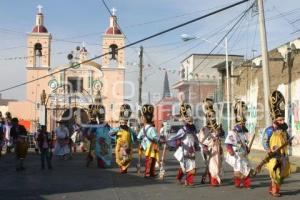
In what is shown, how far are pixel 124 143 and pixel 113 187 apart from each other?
13.7 ft

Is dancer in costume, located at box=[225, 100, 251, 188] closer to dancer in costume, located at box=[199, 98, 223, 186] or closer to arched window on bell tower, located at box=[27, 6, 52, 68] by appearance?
dancer in costume, located at box=[199, 98, 223, 186]

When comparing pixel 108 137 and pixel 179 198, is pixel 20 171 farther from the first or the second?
pixel 179 198

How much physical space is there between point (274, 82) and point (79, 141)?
1011 centimetres

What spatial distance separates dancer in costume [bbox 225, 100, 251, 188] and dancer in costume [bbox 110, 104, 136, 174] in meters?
4.51

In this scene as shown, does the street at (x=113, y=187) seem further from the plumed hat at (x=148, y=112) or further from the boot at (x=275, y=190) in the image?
the plumed hat at (x=148, y=112)

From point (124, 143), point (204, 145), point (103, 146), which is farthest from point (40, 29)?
point (204, 145)

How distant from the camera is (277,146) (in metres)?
11.6

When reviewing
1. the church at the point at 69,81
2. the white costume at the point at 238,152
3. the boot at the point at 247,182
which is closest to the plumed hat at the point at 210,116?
the white costume at the point at 238,152

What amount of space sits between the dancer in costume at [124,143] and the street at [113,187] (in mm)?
337

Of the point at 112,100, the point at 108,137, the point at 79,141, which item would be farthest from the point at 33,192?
the point at 112,100

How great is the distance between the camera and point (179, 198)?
11.1 meters

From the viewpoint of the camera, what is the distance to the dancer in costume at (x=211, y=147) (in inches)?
515

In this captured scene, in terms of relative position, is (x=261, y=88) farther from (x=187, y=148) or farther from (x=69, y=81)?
(x=69, y=81)

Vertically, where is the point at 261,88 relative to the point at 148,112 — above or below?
above
